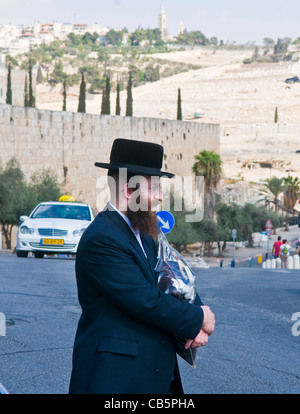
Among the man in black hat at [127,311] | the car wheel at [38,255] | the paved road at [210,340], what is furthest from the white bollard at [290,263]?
the man in black hat at [127,311]

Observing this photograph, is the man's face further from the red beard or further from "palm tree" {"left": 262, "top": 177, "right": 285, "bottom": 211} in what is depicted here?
"palm tree" {"left": 262, "top": 177, "right": 285, "bottom": 211}

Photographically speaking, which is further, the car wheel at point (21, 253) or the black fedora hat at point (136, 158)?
the car wheel at point (21, 253)

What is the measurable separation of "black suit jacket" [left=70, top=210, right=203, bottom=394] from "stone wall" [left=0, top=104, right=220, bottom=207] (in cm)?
3011

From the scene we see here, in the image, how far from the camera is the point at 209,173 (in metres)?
49.6

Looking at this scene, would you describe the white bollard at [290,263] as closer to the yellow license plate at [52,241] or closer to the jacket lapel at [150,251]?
the yellow license plate at [52,241]

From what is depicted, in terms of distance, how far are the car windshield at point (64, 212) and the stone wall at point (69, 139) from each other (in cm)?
1575

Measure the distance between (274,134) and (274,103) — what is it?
2417 cm

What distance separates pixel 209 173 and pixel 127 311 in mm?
46775

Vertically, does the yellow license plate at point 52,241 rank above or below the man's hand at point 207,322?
below

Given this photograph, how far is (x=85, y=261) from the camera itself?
123 inches

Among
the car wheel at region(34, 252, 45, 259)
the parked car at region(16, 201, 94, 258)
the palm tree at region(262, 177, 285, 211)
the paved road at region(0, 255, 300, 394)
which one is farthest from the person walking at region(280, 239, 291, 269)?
the palm tree at region(262, 177, 285, 211)

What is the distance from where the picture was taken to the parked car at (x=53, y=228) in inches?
645

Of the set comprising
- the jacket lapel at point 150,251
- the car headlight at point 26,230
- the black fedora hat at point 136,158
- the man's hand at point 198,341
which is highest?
the black fedora hat at point 136,158

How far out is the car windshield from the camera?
17.2 m
